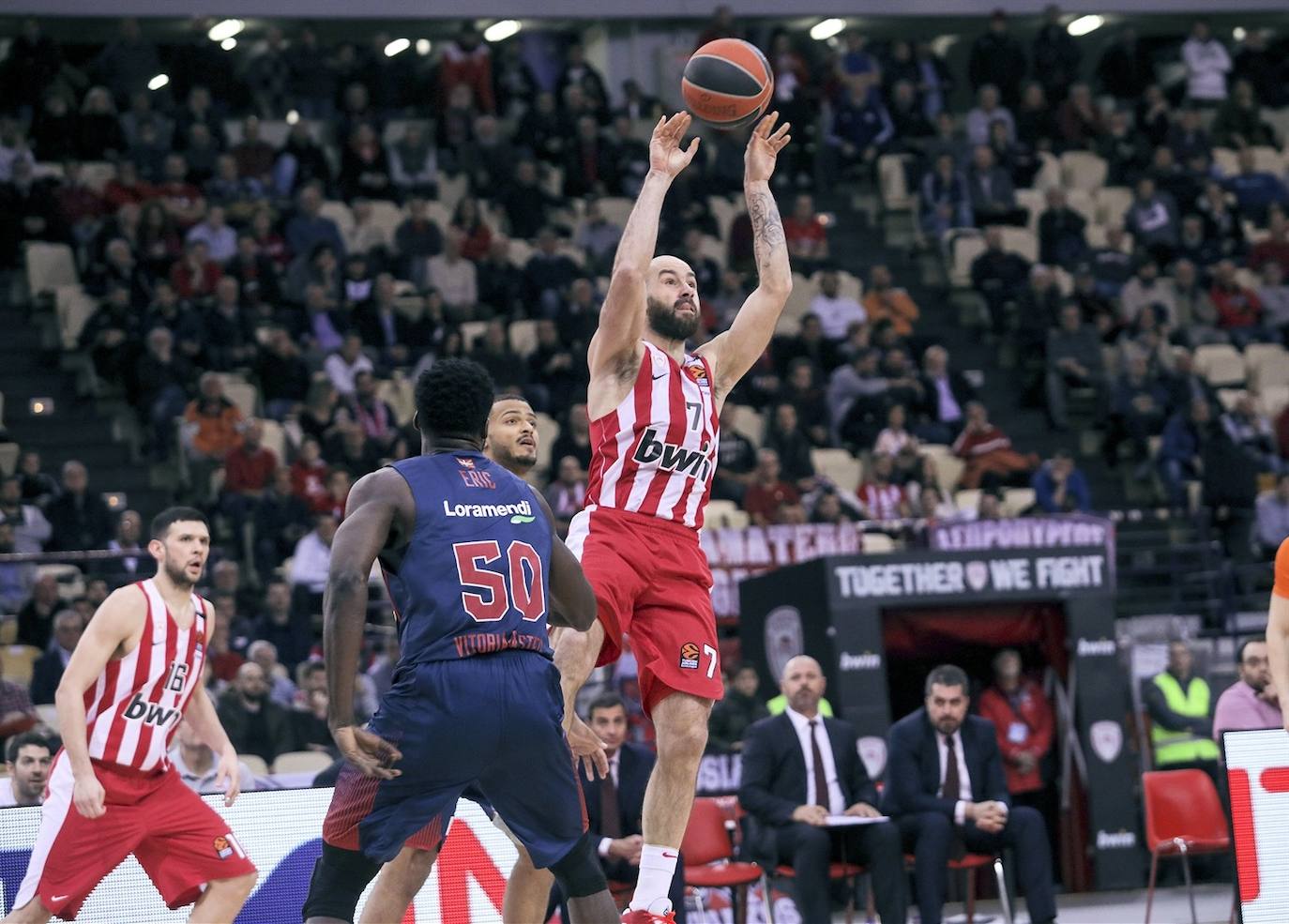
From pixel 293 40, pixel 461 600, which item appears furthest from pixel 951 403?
pixel 461 600

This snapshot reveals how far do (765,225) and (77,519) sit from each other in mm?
9531

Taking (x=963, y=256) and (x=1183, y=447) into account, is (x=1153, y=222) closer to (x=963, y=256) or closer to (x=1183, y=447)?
(x=963, y=256)

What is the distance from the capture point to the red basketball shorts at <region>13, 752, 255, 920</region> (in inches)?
312

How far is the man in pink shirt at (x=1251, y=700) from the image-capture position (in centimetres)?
1157

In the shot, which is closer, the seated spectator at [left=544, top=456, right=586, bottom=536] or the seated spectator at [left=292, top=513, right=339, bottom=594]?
the seated spectator at [left=292, top=513, right=339, bottom=594]

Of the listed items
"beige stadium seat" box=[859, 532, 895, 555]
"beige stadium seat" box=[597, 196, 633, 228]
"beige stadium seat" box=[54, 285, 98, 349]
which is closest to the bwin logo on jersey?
"beige stadium seat" box=[859, 532, 895, 555]

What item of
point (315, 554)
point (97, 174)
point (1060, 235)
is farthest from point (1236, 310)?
point (97, 174)

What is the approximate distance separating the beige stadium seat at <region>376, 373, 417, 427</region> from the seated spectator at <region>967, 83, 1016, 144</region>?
28.6ft

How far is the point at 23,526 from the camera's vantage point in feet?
50.2

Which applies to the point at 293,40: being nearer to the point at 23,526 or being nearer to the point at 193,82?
the point at 193,82

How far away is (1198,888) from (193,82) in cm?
1366

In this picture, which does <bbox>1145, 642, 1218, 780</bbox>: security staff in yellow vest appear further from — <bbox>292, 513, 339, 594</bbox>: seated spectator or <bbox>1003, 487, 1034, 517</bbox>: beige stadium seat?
<bbox>292, 513, 339, 594</bbox>: seated spectator

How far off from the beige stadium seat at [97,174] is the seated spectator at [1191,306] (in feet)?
37.5

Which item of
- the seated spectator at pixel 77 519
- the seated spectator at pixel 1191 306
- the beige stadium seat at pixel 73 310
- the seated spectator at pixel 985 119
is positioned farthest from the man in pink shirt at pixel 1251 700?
the seated spectator at pixel 985 119
